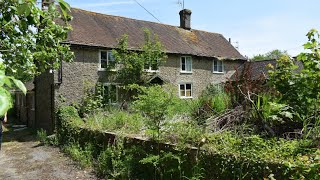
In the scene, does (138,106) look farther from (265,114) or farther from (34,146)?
(34,146)

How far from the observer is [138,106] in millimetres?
7629

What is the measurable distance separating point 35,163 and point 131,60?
9.38 meters

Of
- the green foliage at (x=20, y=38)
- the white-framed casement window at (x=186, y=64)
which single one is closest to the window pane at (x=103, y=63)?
the white-framed casement window at (x=186, y=64)

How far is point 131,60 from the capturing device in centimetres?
1819

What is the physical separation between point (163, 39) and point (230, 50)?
8.39 m

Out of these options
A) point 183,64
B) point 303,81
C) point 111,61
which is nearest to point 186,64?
point 183,64

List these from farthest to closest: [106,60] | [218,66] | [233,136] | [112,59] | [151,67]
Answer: [218,66], [151,67], [112,59], [106,60], [233,136]

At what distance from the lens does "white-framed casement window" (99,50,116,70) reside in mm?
18281

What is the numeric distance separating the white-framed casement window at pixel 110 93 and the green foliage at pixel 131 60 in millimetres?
587

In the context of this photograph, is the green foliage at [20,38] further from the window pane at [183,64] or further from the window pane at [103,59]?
the window pane at [183,64]

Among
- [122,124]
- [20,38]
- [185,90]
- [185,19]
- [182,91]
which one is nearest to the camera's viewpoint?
[20,38]

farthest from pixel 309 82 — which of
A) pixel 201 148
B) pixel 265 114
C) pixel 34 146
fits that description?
pixel 34 146

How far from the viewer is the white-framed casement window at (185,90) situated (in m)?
23.2

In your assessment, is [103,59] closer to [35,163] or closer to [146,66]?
[146,66]
